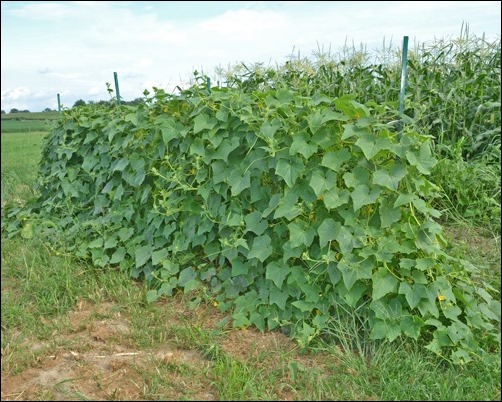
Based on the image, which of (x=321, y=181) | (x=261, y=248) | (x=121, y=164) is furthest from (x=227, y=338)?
(x=121, y=164)

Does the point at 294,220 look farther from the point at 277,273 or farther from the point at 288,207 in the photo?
the point at 277,273

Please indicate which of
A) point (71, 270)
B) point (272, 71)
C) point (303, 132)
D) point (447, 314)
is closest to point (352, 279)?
point (447, 314)

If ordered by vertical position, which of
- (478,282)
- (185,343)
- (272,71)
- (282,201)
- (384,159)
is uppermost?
(272,71)

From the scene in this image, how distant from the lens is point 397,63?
575 centimetres

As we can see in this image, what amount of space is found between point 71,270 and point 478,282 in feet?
9.80

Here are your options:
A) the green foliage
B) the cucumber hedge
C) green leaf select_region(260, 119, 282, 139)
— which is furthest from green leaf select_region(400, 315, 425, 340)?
green leaf select_region(260, 119, 282, 139)

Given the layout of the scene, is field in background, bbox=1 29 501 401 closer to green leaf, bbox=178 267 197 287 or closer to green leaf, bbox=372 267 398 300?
green leaf, bbox=178 267 197 287

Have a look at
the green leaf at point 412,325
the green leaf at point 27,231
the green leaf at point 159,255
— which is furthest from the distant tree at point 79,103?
the green leaf at point 412,325

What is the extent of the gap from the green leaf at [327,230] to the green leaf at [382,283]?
Result: 0.33 metres

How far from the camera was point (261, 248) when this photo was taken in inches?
153

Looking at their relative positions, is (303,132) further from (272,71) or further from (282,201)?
(272,71)

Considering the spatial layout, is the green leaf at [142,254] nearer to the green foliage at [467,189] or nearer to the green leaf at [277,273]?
the green leaf at [277,273]

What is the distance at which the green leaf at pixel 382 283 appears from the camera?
11.4 feet

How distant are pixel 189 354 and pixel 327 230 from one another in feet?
3.65
